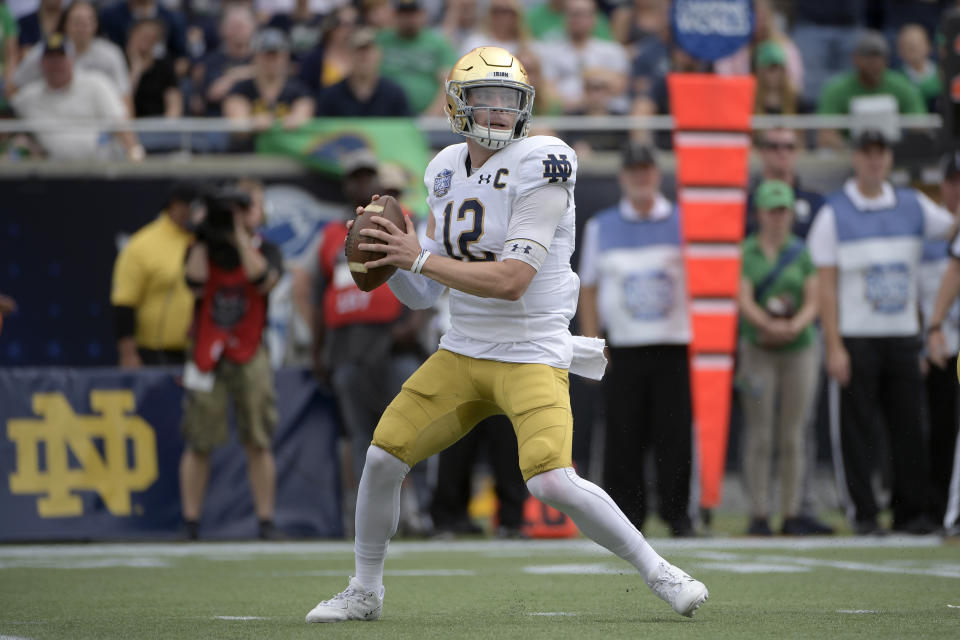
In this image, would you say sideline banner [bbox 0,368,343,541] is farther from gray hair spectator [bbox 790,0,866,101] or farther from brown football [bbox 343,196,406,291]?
gray hair spectator [bbox 790,0,866,101]

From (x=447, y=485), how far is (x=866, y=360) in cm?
254

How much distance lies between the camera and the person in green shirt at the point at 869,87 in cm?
1081

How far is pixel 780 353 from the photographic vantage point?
900 cm

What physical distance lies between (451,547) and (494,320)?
136 inches

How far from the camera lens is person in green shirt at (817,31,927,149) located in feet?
35.5

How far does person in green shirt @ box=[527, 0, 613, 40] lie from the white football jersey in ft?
25.2

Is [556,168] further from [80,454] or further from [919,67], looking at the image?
[919,67]

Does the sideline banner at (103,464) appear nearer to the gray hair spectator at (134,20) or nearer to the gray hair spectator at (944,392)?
the gray hair spectator at (944,392)

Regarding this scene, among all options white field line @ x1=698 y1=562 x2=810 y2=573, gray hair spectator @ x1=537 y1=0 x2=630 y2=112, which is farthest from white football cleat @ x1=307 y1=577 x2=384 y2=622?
gray hair spectator @ x1=537 y1=0 x2=630 y2=112

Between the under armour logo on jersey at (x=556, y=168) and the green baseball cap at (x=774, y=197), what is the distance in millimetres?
4216

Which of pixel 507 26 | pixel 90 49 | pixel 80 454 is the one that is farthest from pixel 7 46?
pixel 80 454

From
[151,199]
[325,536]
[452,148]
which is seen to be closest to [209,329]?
[325,536]

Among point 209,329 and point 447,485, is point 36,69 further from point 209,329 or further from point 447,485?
point 447,485

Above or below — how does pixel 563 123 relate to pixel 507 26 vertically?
below
